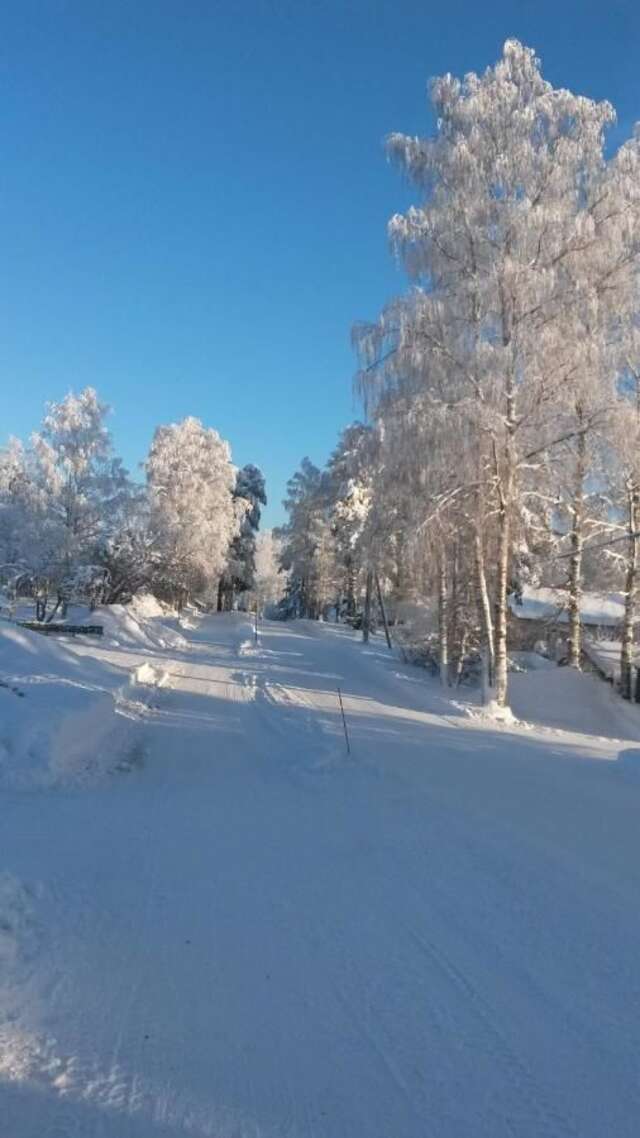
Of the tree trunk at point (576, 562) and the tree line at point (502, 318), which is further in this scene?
the tree trunk at point (576, 562)

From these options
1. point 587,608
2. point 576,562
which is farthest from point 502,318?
point 587,608

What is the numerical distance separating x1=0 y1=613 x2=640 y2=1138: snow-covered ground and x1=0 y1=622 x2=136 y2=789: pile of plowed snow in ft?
0.52

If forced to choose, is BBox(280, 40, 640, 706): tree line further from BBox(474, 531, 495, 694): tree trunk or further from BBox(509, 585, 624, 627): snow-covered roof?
BBox(509, 585, 624, 627): snow-covered roof

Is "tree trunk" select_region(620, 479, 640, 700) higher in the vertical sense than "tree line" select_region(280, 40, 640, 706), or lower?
lower

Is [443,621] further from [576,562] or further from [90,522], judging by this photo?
[90,522]

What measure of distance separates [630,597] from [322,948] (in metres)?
17.1

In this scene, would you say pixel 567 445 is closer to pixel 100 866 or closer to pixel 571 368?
pixel 571 368

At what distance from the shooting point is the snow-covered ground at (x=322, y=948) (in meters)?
3.08

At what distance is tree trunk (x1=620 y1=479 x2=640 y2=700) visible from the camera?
19.8 metres

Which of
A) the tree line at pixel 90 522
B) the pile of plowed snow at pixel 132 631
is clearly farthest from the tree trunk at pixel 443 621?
the tree line at pixel 90 522

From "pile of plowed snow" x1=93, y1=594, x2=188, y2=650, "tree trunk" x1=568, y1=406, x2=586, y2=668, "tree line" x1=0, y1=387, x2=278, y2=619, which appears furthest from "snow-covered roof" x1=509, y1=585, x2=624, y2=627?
"tree line" x1=0, y1=387, x2=278, y2=619

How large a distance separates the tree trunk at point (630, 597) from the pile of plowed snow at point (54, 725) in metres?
12.7

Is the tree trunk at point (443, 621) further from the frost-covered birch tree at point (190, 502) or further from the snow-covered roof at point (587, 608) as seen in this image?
the frost-covered birch tree at point (190, 502)

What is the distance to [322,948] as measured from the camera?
4.47 metres
